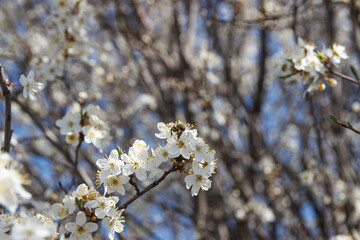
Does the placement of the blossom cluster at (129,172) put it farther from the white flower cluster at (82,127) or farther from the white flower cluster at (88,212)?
the white flower cluster at (82,127)

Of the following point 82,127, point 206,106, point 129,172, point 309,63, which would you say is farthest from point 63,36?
point 309,63

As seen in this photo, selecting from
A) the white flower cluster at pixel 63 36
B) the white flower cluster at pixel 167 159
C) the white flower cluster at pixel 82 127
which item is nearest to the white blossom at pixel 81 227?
the white flower cluster at pixel 167 159

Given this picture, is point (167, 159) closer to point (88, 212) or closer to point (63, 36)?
point (88, 212)

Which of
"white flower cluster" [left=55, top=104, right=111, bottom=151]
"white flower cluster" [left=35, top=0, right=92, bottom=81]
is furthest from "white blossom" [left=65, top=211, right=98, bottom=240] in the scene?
"white flower cluster" [left=35, top=0, right=92, bottom=81]

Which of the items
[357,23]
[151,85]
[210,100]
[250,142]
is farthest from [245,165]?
[357,23]

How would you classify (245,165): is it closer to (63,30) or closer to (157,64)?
(157,64)
